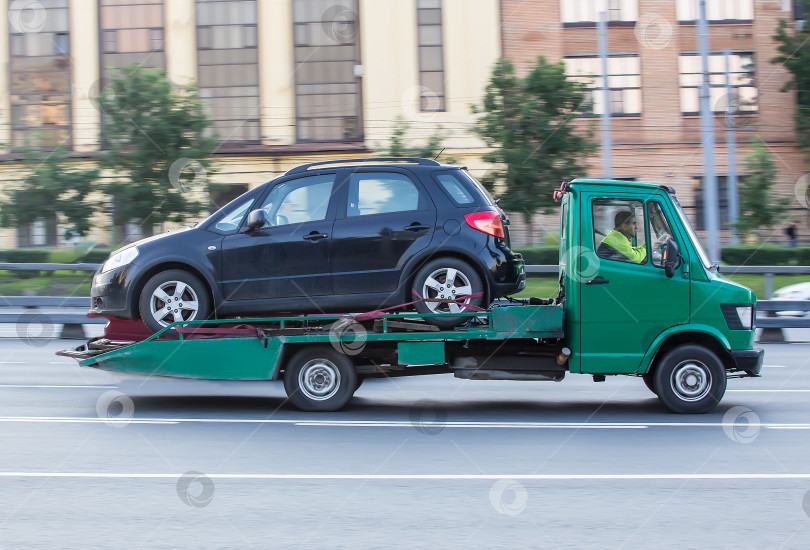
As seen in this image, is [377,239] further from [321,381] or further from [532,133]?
[532,133]

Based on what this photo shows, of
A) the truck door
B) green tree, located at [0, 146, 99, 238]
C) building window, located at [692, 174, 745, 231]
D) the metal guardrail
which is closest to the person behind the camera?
the truck door

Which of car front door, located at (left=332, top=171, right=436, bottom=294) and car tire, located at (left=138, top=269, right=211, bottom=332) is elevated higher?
car front door, located at (left=332, top=171, right=436, bottom=294)

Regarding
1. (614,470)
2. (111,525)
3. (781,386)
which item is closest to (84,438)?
(111,525)

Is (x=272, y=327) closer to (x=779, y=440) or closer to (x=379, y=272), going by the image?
(x=379, y=272)

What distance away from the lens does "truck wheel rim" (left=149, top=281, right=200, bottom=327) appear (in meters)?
8.96

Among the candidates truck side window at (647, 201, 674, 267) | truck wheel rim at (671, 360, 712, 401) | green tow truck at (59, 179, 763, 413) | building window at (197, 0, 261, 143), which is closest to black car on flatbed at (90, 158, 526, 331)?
green tow truck at (59, 179, 763, 413)

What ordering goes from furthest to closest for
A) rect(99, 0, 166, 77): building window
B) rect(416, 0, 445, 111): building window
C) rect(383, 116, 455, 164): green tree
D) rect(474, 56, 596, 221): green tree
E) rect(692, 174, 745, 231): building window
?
rect(99, 0, 166, 77): building window → rect(416, 0, 445, 111): building window → rect(692, 174, 745, 231): building window → rect(383, 116, 455, 164): green tree → rect(474, 56, 596, 221): green tree

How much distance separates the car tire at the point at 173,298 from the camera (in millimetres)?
8938

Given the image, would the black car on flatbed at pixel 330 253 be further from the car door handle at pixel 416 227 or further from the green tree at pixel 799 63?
the green tree at pixel 799 63

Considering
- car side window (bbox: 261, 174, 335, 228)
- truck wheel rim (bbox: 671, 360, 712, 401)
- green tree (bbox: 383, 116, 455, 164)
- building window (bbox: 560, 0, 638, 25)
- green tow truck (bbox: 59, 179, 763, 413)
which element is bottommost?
truck wheel rim (bbox: 671, 360, 712, 401)

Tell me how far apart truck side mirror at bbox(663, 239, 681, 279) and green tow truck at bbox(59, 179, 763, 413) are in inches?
0.6

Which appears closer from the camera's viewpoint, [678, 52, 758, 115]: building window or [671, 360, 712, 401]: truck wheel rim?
[671, 360, 712, 401]: truck wheel rim

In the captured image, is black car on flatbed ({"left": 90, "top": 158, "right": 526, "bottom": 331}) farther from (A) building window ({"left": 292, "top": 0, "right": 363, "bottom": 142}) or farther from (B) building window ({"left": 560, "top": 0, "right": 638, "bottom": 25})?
(B) building window ({"left": 560, "top": 0, "right": 638, "bottom": 25})

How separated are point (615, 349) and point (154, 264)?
431 cm
